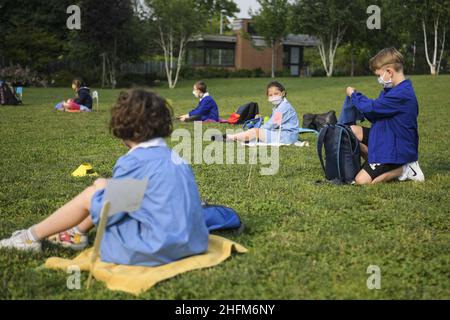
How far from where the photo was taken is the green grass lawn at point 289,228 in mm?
3377

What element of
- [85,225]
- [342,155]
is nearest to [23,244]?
[85,225]

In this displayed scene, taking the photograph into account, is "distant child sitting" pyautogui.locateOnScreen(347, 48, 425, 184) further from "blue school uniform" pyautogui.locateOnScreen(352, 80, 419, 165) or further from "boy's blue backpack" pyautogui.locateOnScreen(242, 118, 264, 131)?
"boy's blue backpack" pyautogui.locateOnScreen(242, 118, 264, 131)

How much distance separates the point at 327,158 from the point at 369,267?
2947 mm

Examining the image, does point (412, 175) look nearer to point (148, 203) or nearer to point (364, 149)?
point (364, 149)

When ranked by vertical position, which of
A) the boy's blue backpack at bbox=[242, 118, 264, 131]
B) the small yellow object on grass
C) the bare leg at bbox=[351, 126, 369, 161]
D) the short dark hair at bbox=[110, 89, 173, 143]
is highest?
the short dark hair at bbox=[110, 89, 173, 143]

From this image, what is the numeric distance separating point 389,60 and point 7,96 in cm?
1434

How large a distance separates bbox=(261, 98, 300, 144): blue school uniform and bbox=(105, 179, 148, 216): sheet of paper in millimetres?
6385

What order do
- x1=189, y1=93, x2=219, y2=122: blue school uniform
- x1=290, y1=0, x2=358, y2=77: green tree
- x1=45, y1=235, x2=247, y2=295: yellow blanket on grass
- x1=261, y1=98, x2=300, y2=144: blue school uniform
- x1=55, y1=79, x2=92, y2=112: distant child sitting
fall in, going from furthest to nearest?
x1=290, y1=0, x2=358, y2=77: green tree, x1=55, y1=79, x2=92, y2=112: distant child sitting, x1=189, y1=93, x2=219, y2=122: blue school uniform, x1=261, y1=98, x2=300, y2=144: blue school uniform, x1=45, y1=235, x2=247, y2=295: yellow blanket on grass

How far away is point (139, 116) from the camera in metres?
3.57

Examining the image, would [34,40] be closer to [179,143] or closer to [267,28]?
[267,28]

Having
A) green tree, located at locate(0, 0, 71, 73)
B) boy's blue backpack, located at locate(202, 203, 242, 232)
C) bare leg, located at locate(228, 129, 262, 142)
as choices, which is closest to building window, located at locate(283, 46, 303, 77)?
green tree, located at locate(0, 0, 71, 73)

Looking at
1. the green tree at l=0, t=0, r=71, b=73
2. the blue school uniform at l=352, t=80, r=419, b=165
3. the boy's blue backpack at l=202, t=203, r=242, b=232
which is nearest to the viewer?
the boy's blue backpack at l=202, t=203, r=242, b=232

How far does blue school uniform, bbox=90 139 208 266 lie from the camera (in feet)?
11.4

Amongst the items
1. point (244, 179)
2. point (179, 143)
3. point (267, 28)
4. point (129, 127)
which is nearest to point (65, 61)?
point (267, 28)
